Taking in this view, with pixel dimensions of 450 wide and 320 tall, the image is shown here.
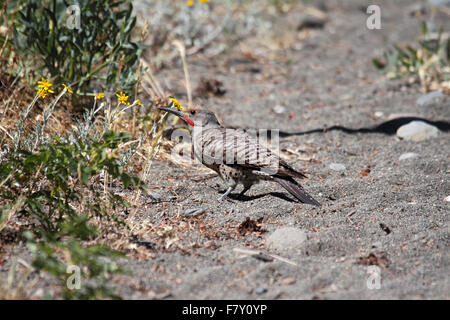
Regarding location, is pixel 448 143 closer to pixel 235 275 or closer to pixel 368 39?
pixel 235 275

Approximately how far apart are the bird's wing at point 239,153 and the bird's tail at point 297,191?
0.07 meters

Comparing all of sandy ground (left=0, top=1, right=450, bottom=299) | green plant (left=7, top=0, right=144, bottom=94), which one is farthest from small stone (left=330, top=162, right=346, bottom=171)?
green plant (left=7, top=0, right=144, bottom=94)

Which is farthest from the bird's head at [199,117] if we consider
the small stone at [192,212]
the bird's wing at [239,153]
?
the small stone at [192,212]

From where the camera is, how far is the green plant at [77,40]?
4828 mm

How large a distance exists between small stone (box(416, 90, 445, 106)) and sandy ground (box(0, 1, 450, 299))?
0.29 feet

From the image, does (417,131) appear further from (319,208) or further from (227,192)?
(227,192)

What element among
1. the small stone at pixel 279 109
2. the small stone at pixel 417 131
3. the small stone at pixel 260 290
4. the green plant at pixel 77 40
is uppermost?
the green plant at pixel 77 40

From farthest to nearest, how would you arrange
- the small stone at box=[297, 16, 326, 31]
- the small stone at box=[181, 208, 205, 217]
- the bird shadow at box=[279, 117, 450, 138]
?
the small stone at box=[297, 16, 326, 31] < the bird shadow at box=[279, 117, 450, 138] < the small stone at box=[181, 208, 205, 217]

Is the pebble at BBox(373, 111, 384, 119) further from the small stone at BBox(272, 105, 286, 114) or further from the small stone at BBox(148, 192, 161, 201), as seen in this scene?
the small stone at BBox(148, 192, 161, 201)

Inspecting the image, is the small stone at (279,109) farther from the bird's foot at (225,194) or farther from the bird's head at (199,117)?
the bird's foot at (225,194)

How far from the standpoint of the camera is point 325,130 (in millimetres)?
6004

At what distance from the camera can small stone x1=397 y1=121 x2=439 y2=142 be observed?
18.6ft
